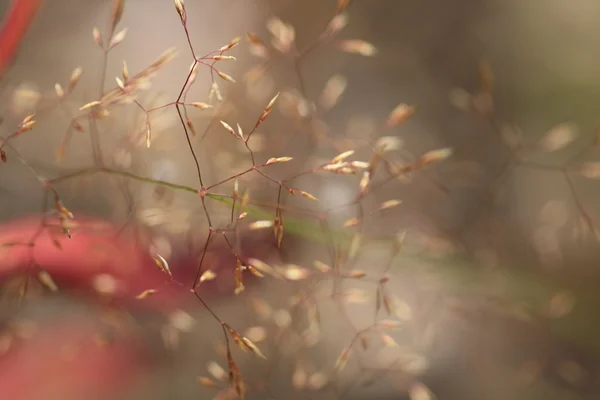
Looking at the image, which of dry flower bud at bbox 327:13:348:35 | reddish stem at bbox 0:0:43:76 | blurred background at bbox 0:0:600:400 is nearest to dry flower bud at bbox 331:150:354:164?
blurred background at bbox 0:0:600:400

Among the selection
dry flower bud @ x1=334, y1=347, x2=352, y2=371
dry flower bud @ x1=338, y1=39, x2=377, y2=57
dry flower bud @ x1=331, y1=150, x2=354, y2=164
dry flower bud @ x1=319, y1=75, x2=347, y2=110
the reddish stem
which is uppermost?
the reddish stem

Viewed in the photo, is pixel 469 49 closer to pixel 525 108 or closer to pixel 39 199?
pixel 525 108

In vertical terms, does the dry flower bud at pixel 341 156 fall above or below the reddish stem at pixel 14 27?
below

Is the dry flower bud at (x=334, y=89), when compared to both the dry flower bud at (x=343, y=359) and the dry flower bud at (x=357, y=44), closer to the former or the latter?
the dry flower bud at (x=357, y=44)

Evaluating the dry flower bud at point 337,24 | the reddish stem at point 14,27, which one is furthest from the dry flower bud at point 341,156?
the reddish stem at point 14,27

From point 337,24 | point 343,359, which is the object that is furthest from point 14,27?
point 343,359

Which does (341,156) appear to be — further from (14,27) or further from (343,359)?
(14,27)

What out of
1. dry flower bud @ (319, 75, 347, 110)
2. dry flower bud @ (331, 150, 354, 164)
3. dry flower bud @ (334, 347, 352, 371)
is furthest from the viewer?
dry flower bud @ (319, 75, 347, 110)

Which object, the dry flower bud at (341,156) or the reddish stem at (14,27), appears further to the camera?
the reddish stem at (14,27)

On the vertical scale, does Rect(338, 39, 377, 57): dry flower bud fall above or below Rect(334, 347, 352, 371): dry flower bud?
above

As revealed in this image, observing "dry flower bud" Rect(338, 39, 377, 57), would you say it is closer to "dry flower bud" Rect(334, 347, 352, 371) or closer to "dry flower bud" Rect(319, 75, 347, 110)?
"dry flower bud" Rect(319, 75, 347, 110)
